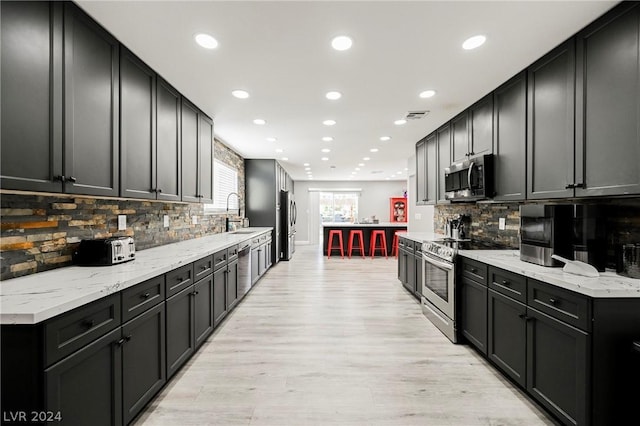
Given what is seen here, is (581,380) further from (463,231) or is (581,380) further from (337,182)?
(337,182)

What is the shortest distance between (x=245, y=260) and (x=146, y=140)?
7.57 feet

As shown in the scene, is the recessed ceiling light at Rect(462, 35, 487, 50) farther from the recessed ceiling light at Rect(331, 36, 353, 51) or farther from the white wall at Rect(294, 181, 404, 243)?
the white wall at Rect(294, 181, 404, 243)

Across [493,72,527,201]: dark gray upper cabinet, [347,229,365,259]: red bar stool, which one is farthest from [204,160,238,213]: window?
[493,72,527,201]: dark gray upper cabinet

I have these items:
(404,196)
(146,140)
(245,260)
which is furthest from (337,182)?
(146,140)

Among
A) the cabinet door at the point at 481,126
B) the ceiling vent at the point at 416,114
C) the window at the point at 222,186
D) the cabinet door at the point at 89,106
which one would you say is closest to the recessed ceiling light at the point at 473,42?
the cabinet door at the point at 481,126

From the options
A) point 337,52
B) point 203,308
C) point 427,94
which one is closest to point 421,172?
point 427,94

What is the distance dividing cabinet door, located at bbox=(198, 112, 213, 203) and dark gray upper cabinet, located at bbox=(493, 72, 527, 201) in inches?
132

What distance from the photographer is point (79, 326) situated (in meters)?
1.37

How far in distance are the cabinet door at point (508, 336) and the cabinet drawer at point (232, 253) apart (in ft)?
9.06

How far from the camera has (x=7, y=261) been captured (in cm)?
162

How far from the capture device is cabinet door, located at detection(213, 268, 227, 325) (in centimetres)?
316

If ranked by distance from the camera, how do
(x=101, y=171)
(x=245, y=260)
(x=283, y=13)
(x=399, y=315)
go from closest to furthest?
(x=283, y=13)
(x=101, y=171)
(x=399, y=315)
(x=245, y=260)

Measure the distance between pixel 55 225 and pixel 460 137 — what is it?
4.13 m

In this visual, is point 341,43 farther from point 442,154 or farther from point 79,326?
point 442,154
